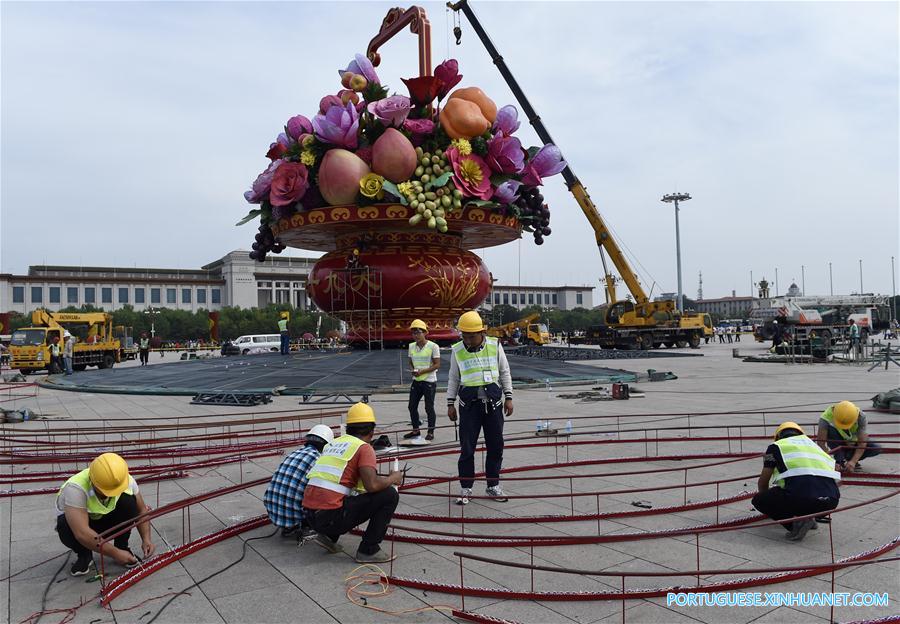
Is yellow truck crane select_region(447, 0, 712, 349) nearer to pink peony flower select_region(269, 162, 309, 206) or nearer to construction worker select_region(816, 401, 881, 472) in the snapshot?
pink peony flower select_region(269, 162, 309, 206)

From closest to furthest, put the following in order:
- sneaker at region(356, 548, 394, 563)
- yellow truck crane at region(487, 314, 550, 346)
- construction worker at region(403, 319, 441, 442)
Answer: sneaker at region(356, 548, 394, 563)
construction worker at region(403, 319, 441, 442)
yellow truck crane at region(487, 314, 550, 346)

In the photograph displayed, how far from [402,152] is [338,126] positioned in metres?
2.03

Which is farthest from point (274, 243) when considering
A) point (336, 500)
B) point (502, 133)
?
point (336, 500)

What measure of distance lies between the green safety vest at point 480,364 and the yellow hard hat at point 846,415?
342 centimetres

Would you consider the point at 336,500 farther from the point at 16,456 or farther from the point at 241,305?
the point at 241,305

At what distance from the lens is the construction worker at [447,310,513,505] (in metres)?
6.31

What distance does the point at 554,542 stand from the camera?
14.7 feet

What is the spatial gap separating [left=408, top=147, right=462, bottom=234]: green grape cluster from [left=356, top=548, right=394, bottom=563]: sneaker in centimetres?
1468

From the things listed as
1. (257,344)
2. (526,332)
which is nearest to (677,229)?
(526,332)

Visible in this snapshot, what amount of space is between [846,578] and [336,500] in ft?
10.8

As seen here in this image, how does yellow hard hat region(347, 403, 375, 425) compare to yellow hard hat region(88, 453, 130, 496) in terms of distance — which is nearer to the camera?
yellow hard hat region(88, 453, 130, 496)

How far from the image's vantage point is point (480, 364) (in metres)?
6.48

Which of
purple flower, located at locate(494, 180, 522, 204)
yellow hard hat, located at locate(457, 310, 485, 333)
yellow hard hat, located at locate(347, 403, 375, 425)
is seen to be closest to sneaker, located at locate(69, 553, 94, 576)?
yellow hard hat, located at locate(347, 403, 375, 425)

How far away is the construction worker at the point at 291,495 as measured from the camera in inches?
192
